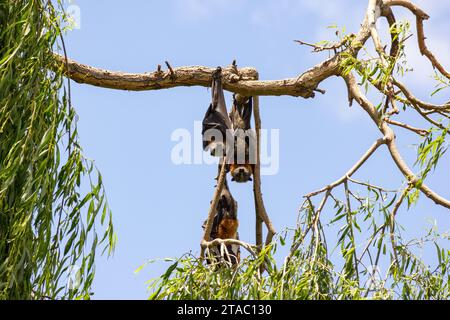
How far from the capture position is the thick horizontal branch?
33.0ft

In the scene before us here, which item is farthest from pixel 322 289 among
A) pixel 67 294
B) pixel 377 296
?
pixel 67 294

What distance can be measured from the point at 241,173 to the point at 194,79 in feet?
13.6

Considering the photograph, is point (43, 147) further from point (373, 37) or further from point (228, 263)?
point (373, 37)

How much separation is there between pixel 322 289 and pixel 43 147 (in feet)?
6.94

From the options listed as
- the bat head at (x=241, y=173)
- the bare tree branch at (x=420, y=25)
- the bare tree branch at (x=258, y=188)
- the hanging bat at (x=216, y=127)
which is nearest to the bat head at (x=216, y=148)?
the hanging bat at (x=216, y=127)

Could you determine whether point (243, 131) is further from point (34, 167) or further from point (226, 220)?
point (34, 167)

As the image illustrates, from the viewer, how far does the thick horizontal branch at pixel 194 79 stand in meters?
10.1

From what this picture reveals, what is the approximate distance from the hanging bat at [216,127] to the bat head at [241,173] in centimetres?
131

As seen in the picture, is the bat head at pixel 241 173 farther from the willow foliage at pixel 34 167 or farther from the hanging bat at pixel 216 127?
the willow foliage at pixel 34 167

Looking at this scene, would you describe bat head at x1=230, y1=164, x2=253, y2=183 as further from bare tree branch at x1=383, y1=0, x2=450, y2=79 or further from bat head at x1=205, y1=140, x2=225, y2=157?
bare tree branch at x1=383, y1=0, x2=450, y2=79

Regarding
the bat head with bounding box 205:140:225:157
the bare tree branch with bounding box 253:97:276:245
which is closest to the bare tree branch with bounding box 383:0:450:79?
the bare tree branch with bounding box 253:97:276:245

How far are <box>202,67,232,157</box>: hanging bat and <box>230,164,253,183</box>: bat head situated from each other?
1.31m

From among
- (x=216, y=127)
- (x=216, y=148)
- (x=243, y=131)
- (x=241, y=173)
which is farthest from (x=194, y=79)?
(x=241, y=173)
